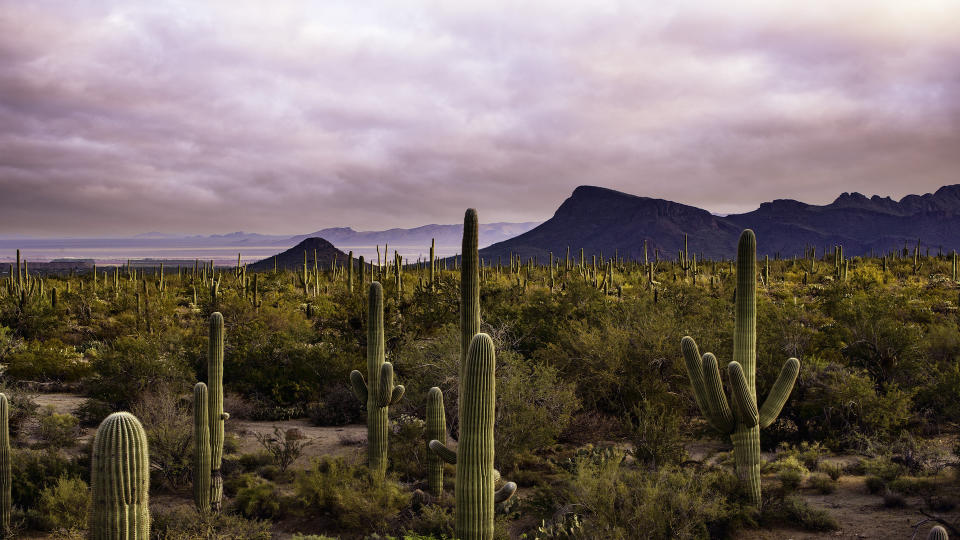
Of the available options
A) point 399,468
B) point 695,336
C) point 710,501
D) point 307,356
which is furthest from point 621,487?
point 307,356

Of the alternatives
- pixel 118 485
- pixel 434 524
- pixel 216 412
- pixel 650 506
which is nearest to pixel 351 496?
pixel 434 524

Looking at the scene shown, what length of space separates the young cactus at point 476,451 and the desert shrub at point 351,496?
105 inches

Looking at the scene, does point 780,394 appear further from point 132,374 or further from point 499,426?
point 132,374

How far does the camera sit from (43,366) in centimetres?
1808

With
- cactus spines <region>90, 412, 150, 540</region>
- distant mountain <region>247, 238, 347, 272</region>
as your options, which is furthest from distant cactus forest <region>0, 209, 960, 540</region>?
distant mountain <region>247, 238, 347, 272</region>

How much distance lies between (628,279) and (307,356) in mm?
25563

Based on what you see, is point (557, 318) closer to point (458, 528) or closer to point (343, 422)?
point (343, 422)

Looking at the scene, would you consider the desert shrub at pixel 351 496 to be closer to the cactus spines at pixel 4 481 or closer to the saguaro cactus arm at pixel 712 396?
the cactus spines at pixel 4 481

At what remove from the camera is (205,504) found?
950cm

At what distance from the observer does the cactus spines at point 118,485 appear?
5.45m

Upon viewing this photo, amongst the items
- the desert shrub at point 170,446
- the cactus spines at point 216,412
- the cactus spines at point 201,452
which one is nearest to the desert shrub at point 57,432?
the desert shrub at point 170,446

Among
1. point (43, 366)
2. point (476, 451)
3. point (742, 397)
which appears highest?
point (742, 397)

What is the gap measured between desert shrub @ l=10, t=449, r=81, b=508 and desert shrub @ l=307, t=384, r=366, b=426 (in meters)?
5.61

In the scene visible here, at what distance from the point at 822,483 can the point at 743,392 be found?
9.48 feet
